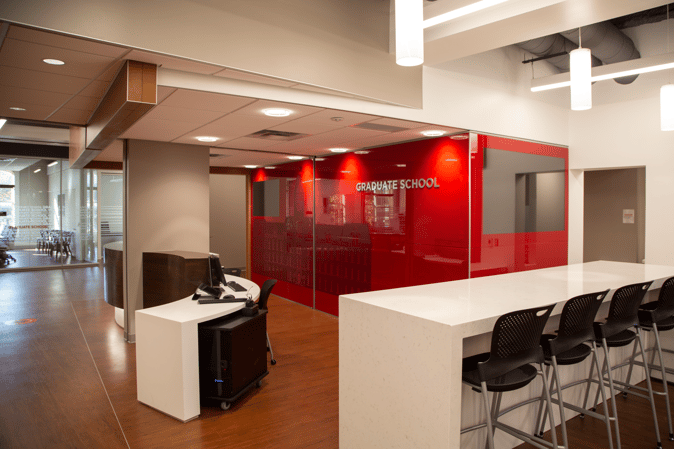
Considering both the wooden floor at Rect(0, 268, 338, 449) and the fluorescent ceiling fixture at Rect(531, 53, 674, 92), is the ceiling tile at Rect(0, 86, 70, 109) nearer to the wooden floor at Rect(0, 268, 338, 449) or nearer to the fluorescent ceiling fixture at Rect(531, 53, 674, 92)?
the wooden floor at Rect(0, 268, 338, 449)

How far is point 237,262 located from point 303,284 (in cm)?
487

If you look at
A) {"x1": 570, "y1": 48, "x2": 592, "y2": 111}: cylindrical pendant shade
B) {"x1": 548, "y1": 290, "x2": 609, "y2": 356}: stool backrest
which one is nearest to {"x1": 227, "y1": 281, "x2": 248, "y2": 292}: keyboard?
{"x1": 548, "y1": 290, "x2": 609, "y2": 356}: stool backrest

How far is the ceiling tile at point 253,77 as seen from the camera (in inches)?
134

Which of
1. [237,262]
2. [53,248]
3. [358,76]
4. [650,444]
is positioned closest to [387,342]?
[650,444]

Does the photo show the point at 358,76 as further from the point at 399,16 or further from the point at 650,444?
the point at 650,444

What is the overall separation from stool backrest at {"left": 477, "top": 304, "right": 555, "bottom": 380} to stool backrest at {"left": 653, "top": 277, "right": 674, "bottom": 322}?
1.64 m

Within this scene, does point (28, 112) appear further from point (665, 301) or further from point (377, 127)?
point (665, 301)

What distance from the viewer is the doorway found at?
7.89 m

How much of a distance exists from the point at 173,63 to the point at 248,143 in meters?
3.12

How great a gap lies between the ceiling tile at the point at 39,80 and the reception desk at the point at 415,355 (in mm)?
2768

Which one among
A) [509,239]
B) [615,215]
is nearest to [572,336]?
[509,239]

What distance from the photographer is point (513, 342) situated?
7.80ft

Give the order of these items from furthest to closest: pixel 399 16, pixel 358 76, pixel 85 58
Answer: pixel 358 76
pixel 85 58
pixel 399 16

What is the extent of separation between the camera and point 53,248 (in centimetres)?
1347
